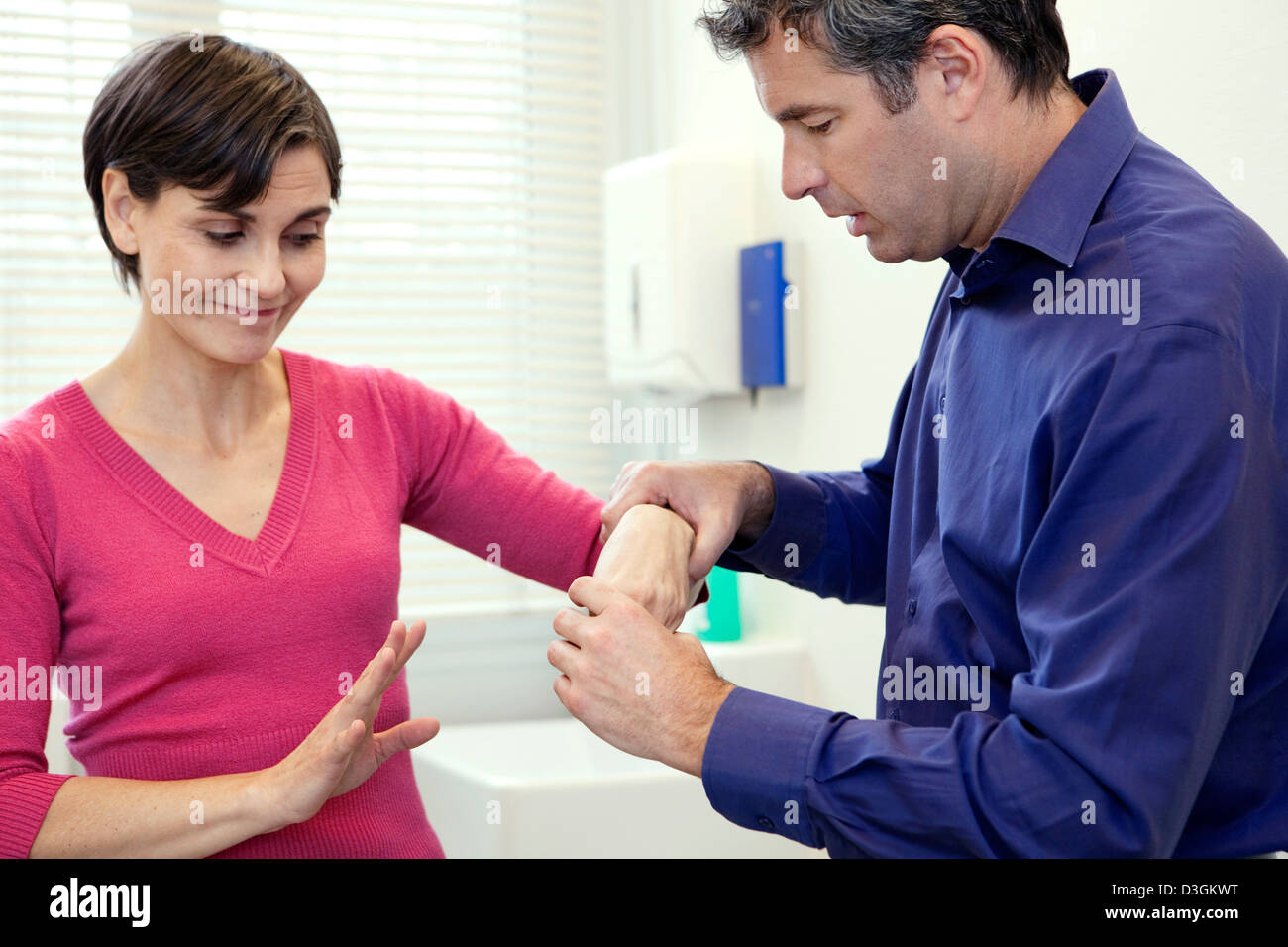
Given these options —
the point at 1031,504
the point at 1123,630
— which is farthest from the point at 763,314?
the point at 1123,630

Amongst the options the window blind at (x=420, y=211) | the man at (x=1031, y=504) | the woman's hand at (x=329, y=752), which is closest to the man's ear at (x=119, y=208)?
the woman's hand at (x=329, y=752)

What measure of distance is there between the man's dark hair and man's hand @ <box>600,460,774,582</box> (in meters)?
0.45

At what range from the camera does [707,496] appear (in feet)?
4.42

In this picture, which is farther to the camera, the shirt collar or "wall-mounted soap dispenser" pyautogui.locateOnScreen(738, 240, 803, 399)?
"wall-mounted soap dispenser" pyautogui.locateOnScreen(738, 240, 803, 399)

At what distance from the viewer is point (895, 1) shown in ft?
3.39

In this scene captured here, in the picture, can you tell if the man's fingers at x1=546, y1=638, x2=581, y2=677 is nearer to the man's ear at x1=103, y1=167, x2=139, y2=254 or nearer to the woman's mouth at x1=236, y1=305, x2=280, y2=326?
the woman's mouth at x1=236, y1=305, x2=280, y2=326

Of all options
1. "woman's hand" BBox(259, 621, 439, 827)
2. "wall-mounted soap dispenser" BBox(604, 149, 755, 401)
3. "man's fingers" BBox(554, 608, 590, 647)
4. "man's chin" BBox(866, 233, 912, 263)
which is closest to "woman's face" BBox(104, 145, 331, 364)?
"woman's hand" BBox(259, 621, 439, 827)

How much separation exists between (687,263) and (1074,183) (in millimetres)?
1359

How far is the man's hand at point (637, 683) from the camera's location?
1004 mm

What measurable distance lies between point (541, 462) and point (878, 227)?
5.50 feet

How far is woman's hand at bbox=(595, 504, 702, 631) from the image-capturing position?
120 centimetres

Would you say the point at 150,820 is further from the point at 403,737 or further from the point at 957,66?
the point at 957,66
